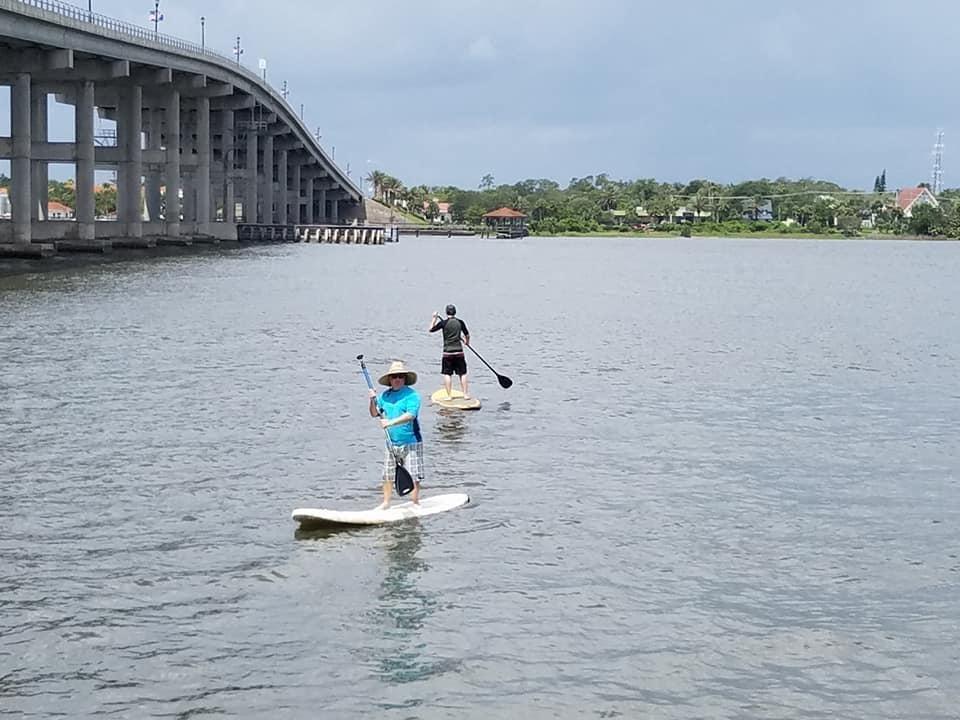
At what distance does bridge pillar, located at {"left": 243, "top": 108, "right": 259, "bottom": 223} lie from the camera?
416ft

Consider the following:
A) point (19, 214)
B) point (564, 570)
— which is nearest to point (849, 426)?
point (564, 570)

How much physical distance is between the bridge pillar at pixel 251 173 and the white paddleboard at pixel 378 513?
109 meters

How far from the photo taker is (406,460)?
13.8m

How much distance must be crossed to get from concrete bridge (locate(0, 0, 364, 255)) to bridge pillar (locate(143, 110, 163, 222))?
16 cm

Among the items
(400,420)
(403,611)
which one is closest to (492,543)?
(400,420)

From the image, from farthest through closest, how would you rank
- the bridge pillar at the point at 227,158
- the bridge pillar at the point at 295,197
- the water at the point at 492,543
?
the bridge pillar at the point at 295,197, the bridge pillar at the point at 227,158, the water at the point at 492,543

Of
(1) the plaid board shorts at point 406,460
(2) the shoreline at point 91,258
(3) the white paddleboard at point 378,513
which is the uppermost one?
(1) the plaid board shorts at point 406,460

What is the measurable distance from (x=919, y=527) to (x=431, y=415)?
9.07 m

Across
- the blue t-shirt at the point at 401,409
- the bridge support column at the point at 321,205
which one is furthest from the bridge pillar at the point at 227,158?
the blue t-shirt at the point at 401,409

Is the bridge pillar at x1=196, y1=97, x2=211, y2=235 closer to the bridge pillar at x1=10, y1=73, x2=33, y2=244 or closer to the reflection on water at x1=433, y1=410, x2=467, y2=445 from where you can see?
the bridge pillar at x1=10, y1=73, x2=33, y2=244

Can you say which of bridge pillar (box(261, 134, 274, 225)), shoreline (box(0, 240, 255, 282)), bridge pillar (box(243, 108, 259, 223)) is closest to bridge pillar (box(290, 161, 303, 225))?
bridge pillar (box(261, 134, 274, 225))

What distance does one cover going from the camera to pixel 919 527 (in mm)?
14359

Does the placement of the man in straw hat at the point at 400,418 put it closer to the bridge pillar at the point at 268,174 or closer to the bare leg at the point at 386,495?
the bare leg at the point at 386,495

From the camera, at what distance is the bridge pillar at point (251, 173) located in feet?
416
